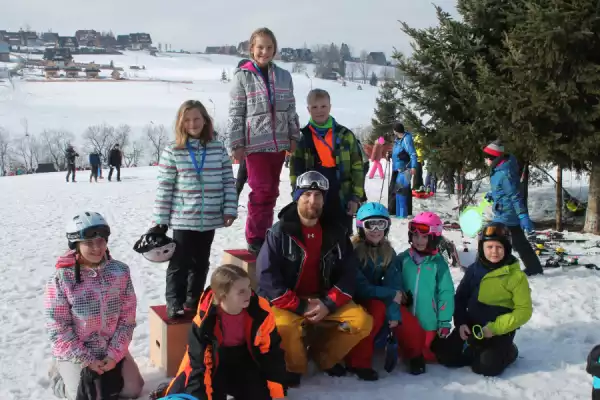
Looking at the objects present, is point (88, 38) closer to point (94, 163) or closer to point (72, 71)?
point (72, 71)

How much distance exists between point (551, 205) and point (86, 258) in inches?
470

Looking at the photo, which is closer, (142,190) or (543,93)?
(543,93)

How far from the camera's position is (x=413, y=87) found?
9.60 metres

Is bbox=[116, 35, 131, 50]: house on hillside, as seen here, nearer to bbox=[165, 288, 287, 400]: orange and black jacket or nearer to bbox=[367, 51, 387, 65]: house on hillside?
bbox=[367, 51, 387, 65]: house on hillside

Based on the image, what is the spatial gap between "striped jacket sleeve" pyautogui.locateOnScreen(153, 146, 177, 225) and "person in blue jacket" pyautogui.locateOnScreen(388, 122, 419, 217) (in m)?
6.35

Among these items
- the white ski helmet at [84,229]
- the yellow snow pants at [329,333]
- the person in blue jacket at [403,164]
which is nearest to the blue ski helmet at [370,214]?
the yellow snow pants at [329,333]

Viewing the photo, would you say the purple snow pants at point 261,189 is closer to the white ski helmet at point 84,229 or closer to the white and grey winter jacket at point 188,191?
the white and grey winter jacket at point 188,191

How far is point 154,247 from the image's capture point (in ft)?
12.2

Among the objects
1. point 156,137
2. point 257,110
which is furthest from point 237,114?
point 156,137

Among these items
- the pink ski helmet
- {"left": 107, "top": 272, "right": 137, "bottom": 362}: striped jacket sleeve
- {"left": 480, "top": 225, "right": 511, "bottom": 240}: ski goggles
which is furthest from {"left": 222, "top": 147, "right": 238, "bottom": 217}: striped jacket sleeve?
{"left": 480, "top": 225, "right": 511, "bottom": 240}: ski goggles

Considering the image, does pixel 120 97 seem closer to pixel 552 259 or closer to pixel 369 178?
pixel 369 178

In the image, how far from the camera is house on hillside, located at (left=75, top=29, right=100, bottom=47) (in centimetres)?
18188

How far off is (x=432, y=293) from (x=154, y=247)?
2.13 meters

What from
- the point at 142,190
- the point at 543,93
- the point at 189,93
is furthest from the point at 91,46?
the point at 543,93
